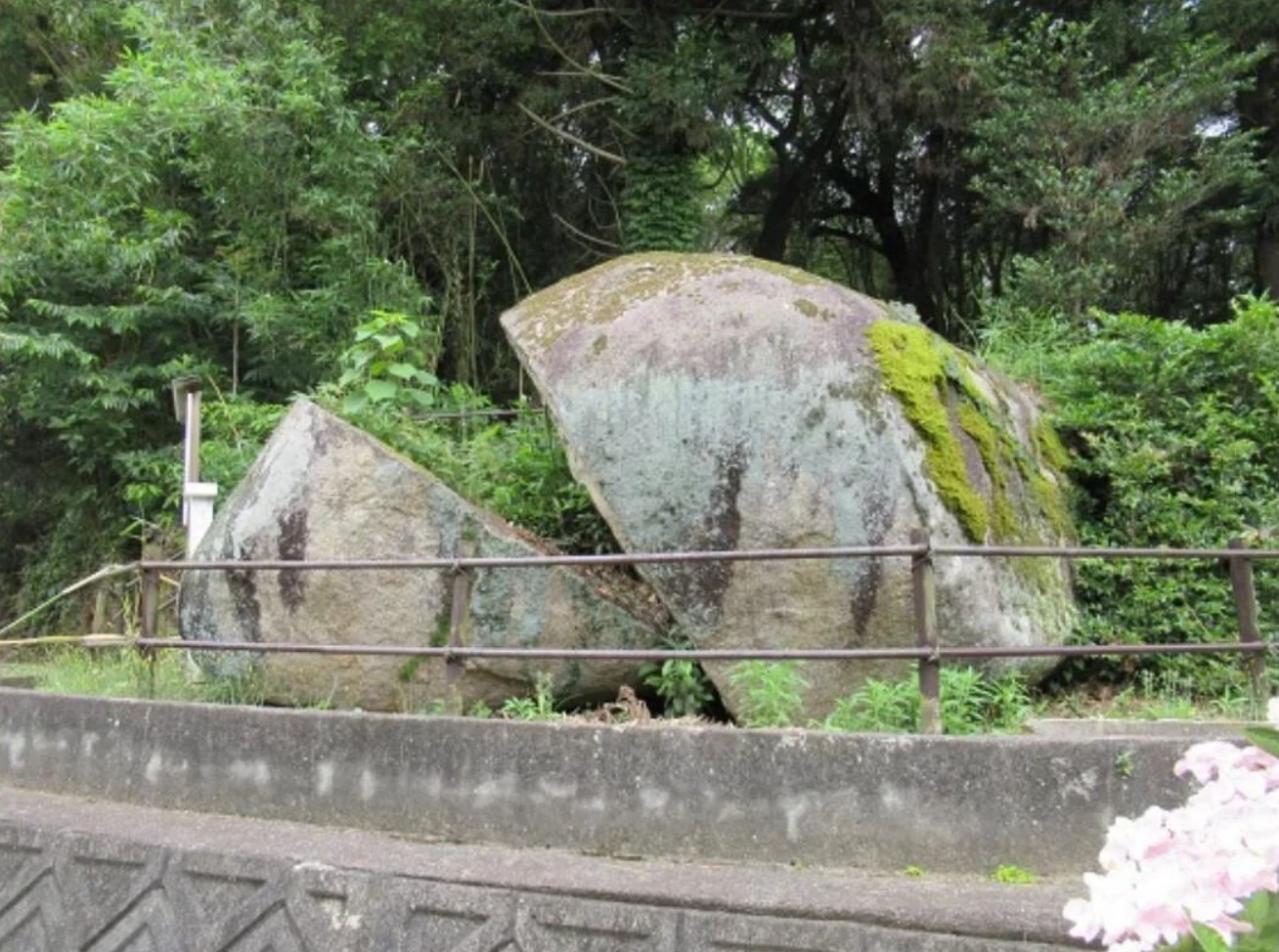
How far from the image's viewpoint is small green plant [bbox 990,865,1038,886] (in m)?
3.74

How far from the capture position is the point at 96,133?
1073 centimetres

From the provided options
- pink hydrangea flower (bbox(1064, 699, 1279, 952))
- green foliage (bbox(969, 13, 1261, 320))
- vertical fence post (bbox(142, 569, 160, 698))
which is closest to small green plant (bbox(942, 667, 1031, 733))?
pink hydrangea flower (bbox(1064, 699, 1279, 952))

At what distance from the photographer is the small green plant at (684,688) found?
5.25m

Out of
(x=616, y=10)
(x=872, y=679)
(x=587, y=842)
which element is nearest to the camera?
(x=587, y=842)

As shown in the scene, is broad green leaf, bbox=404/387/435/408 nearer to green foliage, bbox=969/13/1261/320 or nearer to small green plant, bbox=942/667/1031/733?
small green plant, bbox=942/667/1031/733

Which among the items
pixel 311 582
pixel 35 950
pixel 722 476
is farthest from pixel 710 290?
pixel 35 950

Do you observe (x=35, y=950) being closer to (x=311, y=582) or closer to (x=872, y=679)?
(x=311, y=582)

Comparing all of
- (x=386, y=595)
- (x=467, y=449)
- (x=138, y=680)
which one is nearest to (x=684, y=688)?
(x=386, y=595)

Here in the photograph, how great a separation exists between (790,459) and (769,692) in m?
1.13

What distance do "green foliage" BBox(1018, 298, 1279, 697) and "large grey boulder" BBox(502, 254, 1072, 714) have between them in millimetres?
508

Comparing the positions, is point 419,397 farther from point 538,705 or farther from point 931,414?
point 931,414

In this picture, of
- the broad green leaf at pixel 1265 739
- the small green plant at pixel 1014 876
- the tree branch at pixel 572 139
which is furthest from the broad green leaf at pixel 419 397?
the tree branch at pixel 572 139

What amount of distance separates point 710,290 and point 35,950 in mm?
4165

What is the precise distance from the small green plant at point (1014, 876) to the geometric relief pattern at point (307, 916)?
0.47 metres
